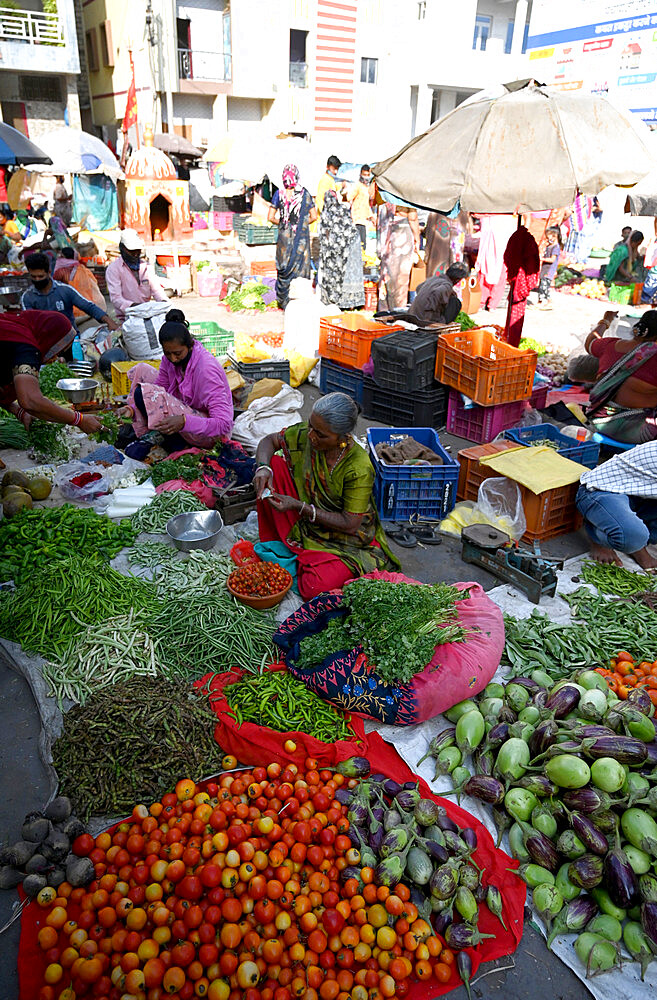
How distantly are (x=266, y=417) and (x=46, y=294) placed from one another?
319cm

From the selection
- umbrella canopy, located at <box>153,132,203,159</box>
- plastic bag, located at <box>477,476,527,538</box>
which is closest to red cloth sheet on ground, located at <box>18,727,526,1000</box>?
plastic bag, located at <box>477,476,527,538</box>

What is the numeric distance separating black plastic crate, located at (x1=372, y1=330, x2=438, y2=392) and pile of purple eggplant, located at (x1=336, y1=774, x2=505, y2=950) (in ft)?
14.6

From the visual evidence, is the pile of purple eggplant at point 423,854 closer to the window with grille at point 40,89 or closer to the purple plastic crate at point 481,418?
the purple plastic crate at point 481,418

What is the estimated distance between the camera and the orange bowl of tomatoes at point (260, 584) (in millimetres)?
3658

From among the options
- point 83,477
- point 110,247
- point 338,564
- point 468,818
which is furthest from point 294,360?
point 110,247

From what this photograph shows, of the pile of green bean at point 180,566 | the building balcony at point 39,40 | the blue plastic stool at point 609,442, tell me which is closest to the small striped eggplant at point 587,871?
the pile of green bean at point 180,566

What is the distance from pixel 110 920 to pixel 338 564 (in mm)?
2038

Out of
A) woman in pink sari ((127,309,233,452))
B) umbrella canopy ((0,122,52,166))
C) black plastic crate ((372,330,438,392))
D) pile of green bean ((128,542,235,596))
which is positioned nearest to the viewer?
pile of green bean ((128,542,235,596))

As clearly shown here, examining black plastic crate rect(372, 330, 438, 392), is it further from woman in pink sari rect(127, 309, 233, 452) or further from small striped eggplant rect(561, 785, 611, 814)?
small striped eggplant rect(561, 785, 611, 814)

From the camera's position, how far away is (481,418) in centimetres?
630

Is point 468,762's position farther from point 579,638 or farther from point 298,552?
point 298,552

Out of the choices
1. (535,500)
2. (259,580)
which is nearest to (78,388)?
(259,580)

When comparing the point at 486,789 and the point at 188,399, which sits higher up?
the point at 188,399

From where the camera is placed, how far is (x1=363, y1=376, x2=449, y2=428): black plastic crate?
21.6 feet
